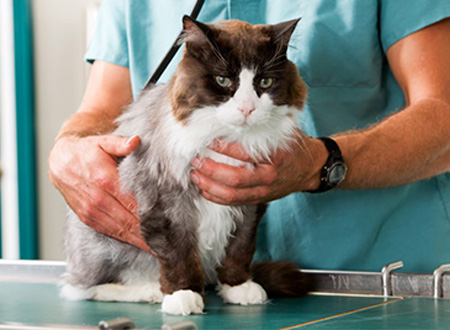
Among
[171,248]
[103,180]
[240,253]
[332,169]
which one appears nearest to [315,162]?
[332,169]

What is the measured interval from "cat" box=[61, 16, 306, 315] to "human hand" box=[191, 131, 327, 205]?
0.02 m

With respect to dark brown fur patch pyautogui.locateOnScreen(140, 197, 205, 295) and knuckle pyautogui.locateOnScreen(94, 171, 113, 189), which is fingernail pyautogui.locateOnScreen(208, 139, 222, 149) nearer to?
dark brown fur patch pyautogui.locateOnScreen(140, 197, 205, 295)

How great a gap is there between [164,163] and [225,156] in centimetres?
13

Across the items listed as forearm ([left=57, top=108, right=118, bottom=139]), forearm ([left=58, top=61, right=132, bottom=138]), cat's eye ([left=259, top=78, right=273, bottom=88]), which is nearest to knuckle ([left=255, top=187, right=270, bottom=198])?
cat's eye ([left=259, top=78, right=273, bottom=88])

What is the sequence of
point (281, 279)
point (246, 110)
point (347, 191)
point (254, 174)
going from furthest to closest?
1. point (347, 191)
2. point (281, 279)
3. point (254, 174)
4. point (246, 110)

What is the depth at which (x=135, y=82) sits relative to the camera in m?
1.94

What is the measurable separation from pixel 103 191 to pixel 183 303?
1.19ft

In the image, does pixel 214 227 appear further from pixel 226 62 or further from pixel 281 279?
pixel 226 62

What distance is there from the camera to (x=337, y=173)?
57.7 inches

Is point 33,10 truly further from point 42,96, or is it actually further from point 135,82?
point 135,82

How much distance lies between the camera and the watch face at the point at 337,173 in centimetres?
146

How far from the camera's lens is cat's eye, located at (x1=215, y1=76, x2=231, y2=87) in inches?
49.6

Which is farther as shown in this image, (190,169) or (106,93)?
(106,93)

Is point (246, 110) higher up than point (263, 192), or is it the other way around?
point (246, 110)
